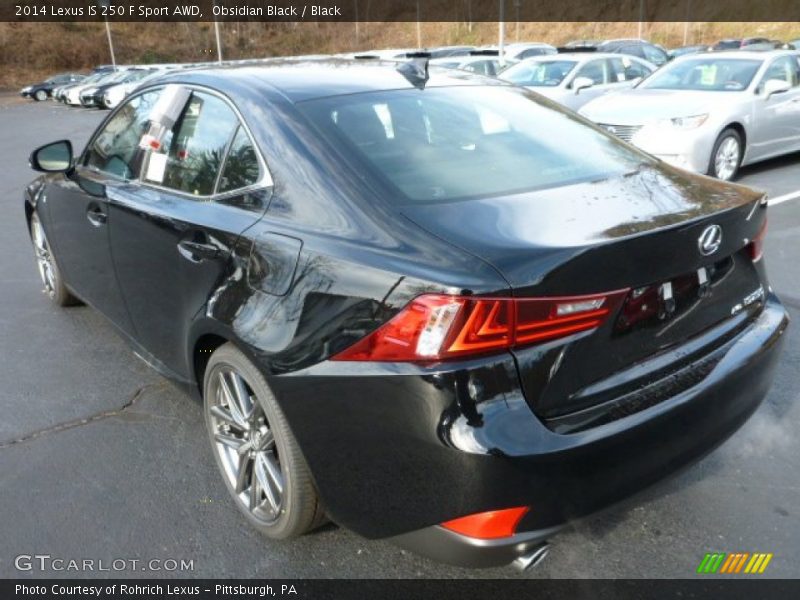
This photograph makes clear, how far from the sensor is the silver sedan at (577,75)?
38.9 feet

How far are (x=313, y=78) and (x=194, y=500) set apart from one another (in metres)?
1.75

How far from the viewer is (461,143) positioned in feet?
9.20

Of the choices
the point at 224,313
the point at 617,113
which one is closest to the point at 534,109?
the point at 224,313

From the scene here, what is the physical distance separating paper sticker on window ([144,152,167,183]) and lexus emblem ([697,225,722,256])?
2202mm

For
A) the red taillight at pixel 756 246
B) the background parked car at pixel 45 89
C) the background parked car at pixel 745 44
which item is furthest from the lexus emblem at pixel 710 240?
the background parked car at pixel 45 89

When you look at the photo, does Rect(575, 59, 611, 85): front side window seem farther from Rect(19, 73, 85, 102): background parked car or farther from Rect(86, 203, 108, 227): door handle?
Rect(19, 73, 85, 102): background parked car

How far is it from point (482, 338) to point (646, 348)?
Answer: 58cm

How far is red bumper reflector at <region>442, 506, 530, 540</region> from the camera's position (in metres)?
1.96

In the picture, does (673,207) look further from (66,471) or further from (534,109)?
(66,471)

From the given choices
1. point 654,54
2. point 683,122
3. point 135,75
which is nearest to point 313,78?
point 683,122

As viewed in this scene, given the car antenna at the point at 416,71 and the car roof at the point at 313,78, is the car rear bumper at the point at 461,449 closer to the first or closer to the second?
the car roof at the point at 313,78

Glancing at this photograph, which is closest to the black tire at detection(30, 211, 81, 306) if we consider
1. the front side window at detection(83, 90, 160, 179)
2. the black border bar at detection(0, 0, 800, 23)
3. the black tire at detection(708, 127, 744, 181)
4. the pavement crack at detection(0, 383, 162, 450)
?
the front side window at detection(83, 90, 160, 179)

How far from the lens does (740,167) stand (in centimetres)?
923
